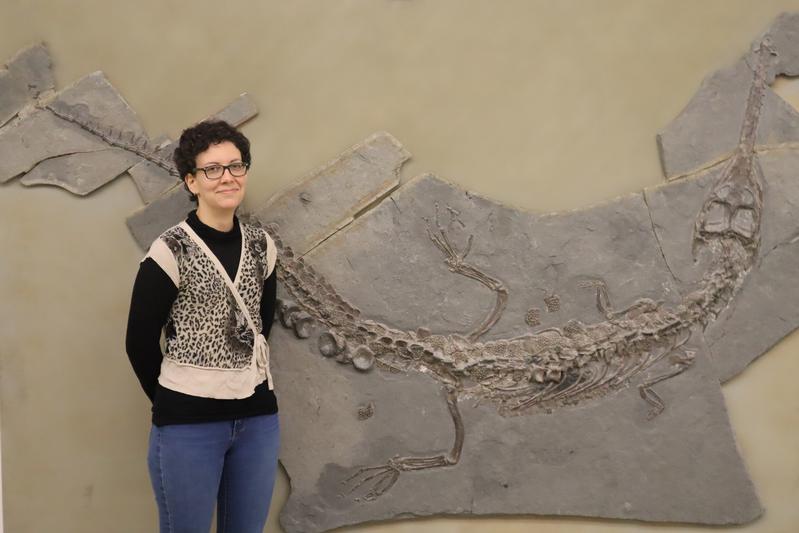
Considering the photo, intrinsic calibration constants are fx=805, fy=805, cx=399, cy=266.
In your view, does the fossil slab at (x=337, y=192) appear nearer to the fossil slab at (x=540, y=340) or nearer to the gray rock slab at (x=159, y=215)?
the fossil slab at (x=540, y=340)

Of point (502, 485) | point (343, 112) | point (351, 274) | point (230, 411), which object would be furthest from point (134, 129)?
point (502, 485)

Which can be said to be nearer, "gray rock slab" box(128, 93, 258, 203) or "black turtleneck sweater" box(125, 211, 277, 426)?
"black turtleneck sweater" box(125, 211, 277, 426)

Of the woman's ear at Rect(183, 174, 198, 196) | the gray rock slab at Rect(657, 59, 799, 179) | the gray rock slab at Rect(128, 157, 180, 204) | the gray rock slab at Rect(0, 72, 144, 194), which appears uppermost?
the gray rock slab at Rect(0, 72, 144, 194)

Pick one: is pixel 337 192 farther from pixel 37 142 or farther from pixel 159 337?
pixel 37 142

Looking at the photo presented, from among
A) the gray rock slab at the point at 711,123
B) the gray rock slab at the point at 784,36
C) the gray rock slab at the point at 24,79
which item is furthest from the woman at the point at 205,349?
the gray rock slab at the point at 784,36

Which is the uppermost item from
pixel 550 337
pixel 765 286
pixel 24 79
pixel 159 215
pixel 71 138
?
pixel 24 79

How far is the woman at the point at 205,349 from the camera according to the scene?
5.84 ft

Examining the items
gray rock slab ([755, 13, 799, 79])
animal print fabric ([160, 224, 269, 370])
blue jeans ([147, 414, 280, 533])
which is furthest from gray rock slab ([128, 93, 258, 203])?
gray rock slab ([755, 13, 799, 79])

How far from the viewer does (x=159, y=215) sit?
2.15 meters

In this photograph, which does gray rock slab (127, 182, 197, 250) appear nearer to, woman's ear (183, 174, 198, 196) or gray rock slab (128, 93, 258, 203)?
gray rock slab (128, 93, 258, 203)

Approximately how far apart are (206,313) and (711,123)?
1471 millimetres

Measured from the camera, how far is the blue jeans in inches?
70.3

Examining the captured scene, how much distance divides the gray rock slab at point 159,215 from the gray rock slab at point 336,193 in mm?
196

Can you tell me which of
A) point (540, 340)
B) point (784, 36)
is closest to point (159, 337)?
point (540, 340)
